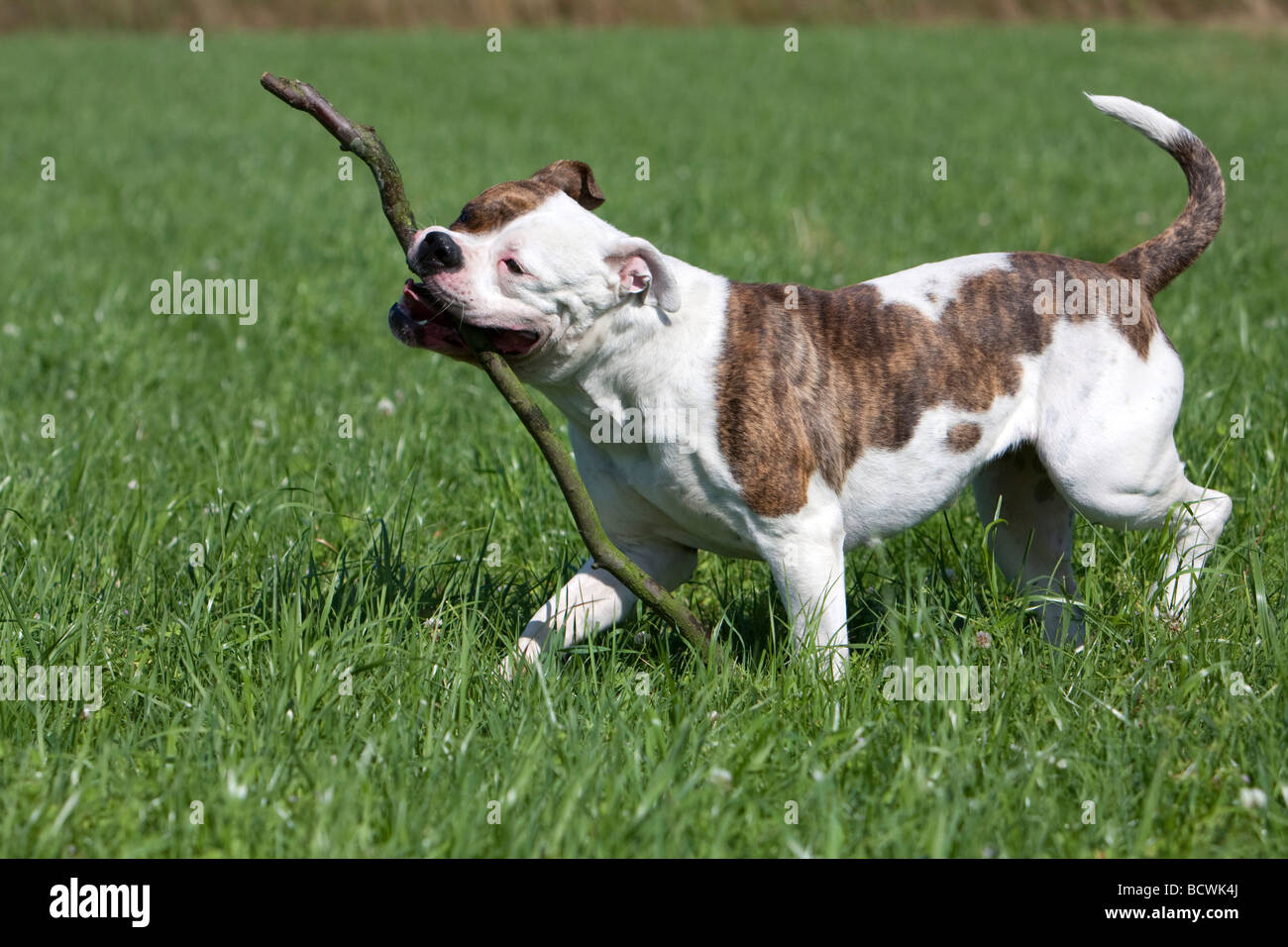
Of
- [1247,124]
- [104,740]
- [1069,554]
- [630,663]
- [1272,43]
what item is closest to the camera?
[104,740]

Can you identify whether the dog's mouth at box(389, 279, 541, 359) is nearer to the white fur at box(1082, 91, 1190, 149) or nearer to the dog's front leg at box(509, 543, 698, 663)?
the dog's front leg at box(509, 543, 698, 663)

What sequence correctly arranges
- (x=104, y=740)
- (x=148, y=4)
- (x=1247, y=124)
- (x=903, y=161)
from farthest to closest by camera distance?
(x=148, y=4), (x=1247, y=124), (x=903, y=161), (x=104, y=740)

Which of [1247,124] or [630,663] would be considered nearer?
[630,663]

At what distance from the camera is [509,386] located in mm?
3389

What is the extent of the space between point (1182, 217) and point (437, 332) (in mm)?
2495

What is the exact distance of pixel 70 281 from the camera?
9008mm

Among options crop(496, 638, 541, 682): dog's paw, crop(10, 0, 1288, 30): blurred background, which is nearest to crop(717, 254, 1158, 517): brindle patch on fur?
crop(496, 638, 541, 682): dog's paw

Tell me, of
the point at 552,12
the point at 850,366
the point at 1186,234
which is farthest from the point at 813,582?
the point at 552,12

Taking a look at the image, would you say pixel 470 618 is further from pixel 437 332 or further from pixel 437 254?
pixel 437 254

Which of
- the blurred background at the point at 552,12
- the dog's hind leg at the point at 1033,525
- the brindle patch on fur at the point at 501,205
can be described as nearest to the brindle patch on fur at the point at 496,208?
the brindle patch on fur at the point at 501,205

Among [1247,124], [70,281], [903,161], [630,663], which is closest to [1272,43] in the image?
[1247,124]

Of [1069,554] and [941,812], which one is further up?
[1069,554]

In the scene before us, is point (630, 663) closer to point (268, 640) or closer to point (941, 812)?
point (268, 640)

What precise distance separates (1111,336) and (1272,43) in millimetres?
27098
